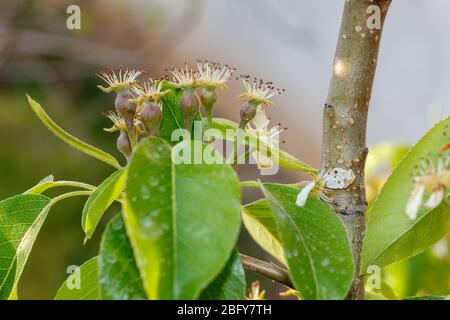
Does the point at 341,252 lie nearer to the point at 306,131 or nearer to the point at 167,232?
the point at 167,232

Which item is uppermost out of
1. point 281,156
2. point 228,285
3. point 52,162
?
point 52,162

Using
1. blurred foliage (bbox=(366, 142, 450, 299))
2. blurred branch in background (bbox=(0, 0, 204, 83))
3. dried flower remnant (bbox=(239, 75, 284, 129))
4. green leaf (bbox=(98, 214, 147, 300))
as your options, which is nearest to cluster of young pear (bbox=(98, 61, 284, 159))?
dried flower remnant (bbox=(239, 75, 284, 129))

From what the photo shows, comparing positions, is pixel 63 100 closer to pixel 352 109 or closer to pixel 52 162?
pixel 52 162

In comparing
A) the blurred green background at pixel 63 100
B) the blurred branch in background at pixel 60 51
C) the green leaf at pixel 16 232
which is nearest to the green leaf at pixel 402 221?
the green leaf at pixel 16 232

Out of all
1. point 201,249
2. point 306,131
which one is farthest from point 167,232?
point 306,131

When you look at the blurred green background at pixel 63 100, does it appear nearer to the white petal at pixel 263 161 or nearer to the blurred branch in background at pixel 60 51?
the blurred branch in background at pixel 60 51

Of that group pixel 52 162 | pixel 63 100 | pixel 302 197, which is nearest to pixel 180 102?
pixel 302 197

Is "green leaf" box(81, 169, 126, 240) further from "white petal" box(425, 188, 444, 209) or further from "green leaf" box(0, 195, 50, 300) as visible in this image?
"white petal" box(425, 188, 444, 209)
